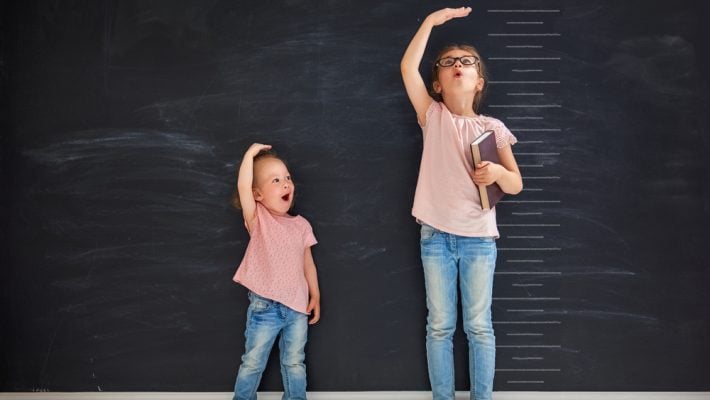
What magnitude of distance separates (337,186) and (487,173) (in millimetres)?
555

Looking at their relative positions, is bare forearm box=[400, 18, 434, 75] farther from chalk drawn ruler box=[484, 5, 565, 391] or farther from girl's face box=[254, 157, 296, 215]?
girl's face box=[254, 157, 296, 215]

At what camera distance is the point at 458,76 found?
73.4 inches

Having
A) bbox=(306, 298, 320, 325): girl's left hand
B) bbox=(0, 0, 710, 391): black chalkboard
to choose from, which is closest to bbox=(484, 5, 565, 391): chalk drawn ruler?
bbox=(0, 0, 710, 391): black chalkboard

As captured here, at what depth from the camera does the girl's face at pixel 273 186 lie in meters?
1.92

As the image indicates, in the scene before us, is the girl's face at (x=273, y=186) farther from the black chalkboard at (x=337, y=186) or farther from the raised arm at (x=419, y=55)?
the raised arm at (x=419, y=55)

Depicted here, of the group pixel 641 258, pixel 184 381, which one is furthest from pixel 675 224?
pixel 184 381

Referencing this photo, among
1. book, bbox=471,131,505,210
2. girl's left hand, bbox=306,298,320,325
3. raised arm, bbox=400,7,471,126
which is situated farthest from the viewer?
girl's left hand, bbox=306,298,320,325

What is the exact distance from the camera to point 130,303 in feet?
6.74

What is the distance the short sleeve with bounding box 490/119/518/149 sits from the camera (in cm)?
191

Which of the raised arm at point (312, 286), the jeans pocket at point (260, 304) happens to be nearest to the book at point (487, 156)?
the raised arm at point (312, 286)

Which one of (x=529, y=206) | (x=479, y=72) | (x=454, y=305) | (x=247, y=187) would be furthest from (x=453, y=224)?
A: (x=247, y=187)

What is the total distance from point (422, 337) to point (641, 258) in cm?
82

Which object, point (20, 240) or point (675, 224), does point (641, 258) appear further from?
point (20, 240)

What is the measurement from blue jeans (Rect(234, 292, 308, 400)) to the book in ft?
2.28
